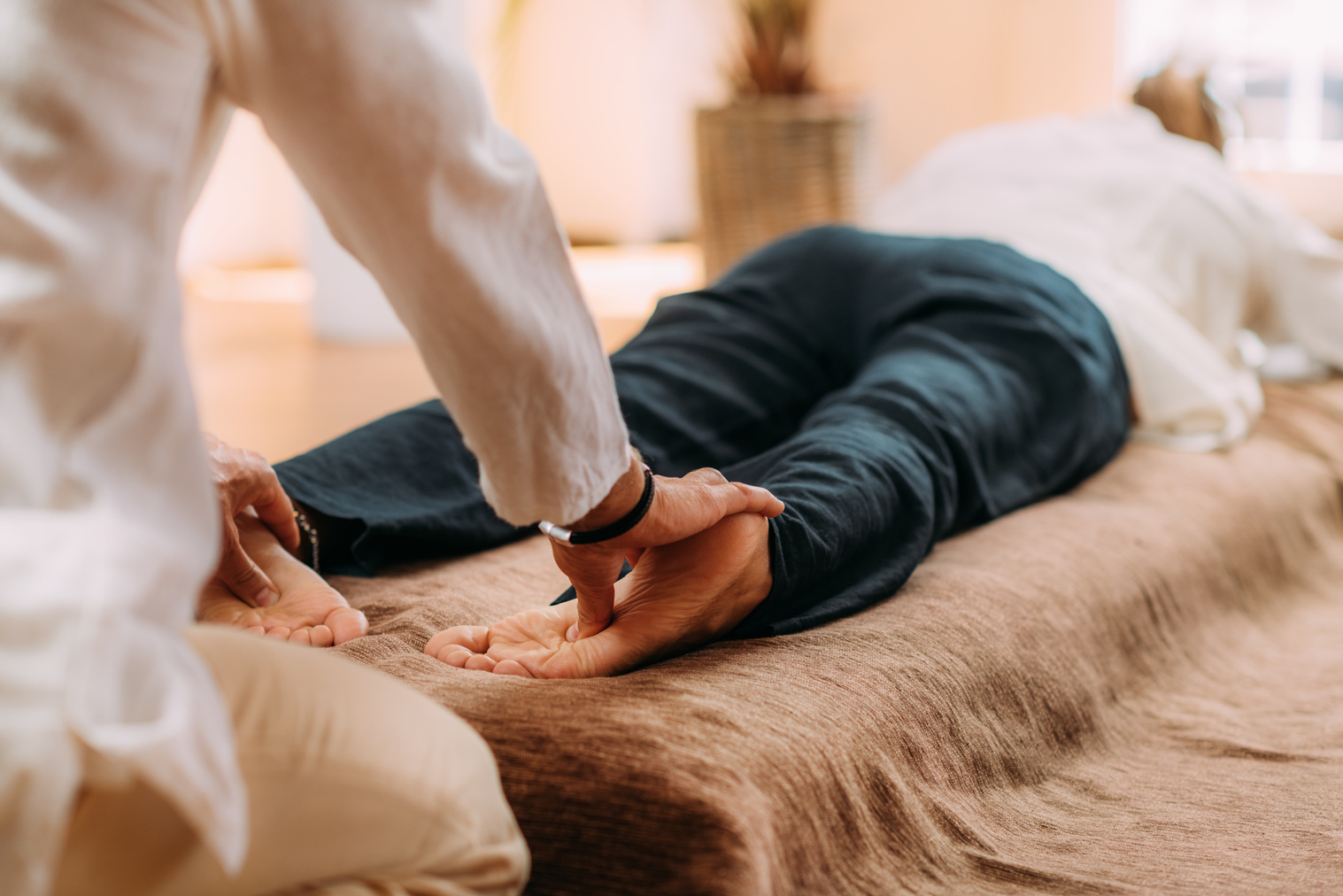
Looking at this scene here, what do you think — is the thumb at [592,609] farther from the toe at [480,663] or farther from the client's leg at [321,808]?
the client's leg at [321,808]

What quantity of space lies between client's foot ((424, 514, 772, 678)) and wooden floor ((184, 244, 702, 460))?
76cm

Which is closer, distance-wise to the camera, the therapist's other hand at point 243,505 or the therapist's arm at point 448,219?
the therapist's arm at point 448,219

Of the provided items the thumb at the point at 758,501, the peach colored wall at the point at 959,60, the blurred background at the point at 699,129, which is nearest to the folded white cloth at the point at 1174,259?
the blurred background at the point at 699,129

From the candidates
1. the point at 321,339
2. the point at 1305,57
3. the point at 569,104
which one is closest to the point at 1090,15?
the point at 1305,57

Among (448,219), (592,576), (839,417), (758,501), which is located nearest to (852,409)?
(839,417)

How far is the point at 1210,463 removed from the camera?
146cm

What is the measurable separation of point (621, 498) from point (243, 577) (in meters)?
0.41

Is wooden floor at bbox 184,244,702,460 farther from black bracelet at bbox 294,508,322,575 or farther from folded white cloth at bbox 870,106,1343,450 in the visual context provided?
folded white cloth at bbox 870,106,1343,450

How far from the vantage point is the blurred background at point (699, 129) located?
3.07 metres

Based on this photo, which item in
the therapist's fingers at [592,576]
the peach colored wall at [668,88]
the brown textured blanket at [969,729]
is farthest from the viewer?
the peach colored wall at [668,88]

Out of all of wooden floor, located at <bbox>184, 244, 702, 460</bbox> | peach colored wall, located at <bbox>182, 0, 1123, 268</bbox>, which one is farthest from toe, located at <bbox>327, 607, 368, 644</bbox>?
peach colored wall, located at <bbox>182, 0, 1123, 268</bbox>

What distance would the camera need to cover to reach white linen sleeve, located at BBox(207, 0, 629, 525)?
1.77ft

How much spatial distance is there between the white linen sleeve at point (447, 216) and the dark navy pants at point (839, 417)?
0.30 m

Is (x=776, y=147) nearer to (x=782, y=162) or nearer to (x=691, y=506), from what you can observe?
(x=782, y=162)
